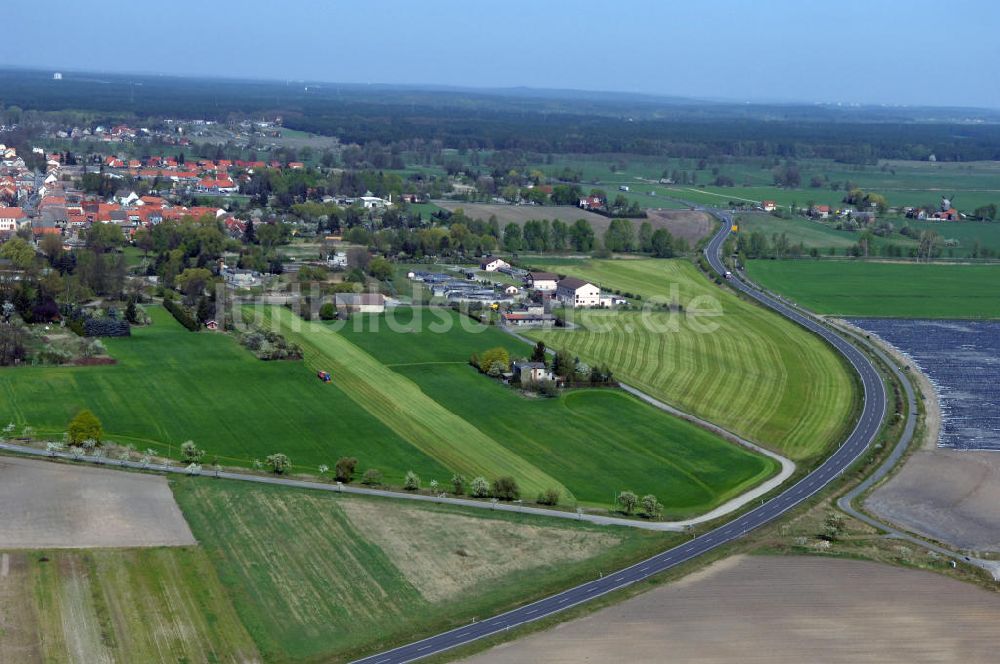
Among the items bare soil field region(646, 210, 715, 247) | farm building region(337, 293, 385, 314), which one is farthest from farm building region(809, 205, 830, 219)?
farm building region(337, 293, 385, 314)

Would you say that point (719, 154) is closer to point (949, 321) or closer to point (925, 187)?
point (925, 187)

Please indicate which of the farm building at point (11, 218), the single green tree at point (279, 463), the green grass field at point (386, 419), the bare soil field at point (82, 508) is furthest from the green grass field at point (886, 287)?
the farm building at point (11, 218)

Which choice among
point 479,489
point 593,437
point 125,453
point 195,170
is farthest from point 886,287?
point 195,170

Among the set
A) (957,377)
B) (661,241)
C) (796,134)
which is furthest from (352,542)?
(796,134)

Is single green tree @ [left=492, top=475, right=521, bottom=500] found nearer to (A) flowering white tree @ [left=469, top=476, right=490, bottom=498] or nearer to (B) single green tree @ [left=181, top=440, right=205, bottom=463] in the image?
(A) flowering white tree @ [left=469, top=476, right=490, bottom=498]

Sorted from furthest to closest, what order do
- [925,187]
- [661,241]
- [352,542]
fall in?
[925,187] → [661,241] → [352,542]
